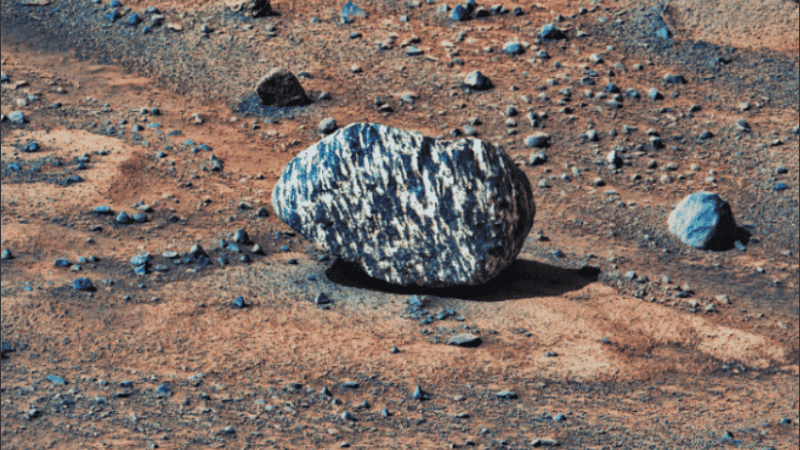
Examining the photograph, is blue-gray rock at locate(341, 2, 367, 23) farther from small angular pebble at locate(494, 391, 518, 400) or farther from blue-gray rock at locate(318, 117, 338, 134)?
small angular pebble at locate(494, 391, 518, 400)

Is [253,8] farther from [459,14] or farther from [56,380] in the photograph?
[56,380]

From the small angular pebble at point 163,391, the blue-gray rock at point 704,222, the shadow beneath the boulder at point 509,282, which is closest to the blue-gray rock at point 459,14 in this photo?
the blue-gray rock at point 704,222

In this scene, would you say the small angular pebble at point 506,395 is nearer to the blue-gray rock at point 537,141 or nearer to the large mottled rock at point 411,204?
the large mottled rock at point 411,204

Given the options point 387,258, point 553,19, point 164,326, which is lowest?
point 164,326

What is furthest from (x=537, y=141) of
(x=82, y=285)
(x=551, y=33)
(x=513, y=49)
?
(x=82, y=285)

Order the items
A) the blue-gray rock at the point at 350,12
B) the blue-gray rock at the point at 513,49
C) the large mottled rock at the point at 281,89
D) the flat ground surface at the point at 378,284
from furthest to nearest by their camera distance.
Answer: the blue-gray rock at the point at 350,12 < the blue-gray rock at the point at 513,49 < the large mottled rock at the point at 281,89 < the flat ground surface at the point at 378,284

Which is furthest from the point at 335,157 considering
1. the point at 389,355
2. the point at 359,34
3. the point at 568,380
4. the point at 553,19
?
the point at 553,19

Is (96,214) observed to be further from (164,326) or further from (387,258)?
(387,258)
